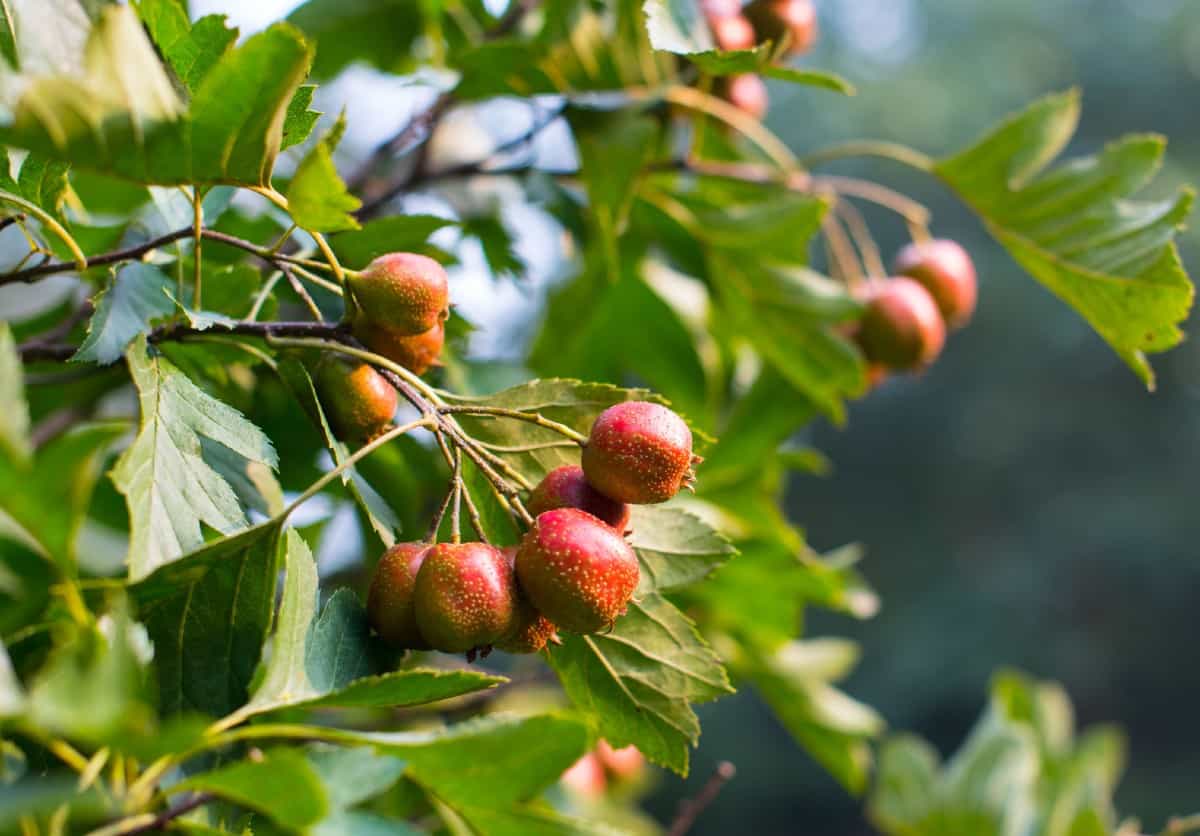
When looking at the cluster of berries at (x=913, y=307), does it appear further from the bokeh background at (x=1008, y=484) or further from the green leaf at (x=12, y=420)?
the bokeh background at (x=1008, y=484)

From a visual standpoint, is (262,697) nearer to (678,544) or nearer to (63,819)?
(63,819)

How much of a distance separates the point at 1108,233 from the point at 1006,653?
1049 cm

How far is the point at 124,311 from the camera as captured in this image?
72 cm

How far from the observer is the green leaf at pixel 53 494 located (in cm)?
45

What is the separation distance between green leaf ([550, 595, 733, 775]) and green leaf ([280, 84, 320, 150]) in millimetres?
369

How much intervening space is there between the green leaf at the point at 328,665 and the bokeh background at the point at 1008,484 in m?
10.2

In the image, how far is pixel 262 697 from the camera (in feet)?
1.90

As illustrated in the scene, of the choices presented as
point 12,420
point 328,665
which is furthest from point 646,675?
point 12,420

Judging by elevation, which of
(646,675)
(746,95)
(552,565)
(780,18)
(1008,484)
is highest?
(780,18)

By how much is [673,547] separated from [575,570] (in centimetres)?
16

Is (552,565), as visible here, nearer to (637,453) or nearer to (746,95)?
(637,453)

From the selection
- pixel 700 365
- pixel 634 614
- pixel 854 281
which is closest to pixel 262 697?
pixel 634 614

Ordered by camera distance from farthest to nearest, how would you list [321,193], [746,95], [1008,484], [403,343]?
[1008,484]
[746,95]
[403,343]
[321,193]

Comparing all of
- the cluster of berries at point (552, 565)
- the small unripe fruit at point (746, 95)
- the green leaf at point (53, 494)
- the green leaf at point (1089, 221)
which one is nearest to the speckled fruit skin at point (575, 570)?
the cluster of berries at point (552, 565)
